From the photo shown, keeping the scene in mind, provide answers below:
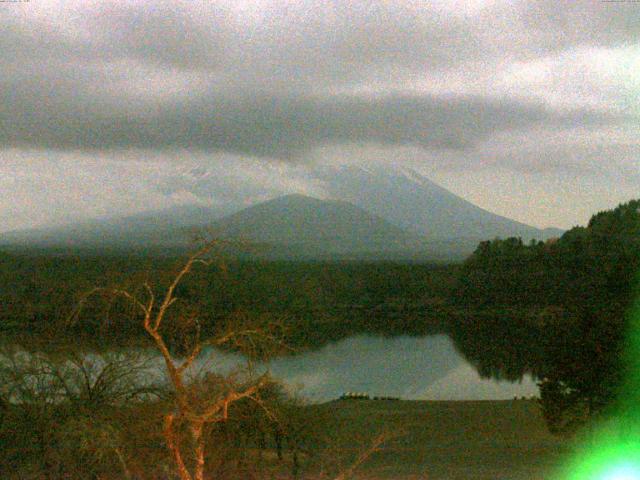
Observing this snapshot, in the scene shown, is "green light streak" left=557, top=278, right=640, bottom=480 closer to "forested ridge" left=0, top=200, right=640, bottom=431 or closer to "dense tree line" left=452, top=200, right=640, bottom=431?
"dense tree line" left=452, top=200, right=640, bottom=431

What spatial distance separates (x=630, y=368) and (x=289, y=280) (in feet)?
162

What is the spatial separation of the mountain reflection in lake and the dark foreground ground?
13.4 feet

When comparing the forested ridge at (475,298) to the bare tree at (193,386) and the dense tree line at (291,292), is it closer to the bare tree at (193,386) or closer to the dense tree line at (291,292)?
the dense tree line at (291,292)

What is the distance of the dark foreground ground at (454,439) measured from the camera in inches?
424

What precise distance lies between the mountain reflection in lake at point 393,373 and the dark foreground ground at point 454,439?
407cm

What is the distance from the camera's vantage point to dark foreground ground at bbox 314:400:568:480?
35.4ft

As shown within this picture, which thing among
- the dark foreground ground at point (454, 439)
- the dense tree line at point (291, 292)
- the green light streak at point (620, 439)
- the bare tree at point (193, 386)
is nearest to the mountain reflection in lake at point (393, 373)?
the dense tree line at point (291, 292)

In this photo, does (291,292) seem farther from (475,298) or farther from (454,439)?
(454,439)

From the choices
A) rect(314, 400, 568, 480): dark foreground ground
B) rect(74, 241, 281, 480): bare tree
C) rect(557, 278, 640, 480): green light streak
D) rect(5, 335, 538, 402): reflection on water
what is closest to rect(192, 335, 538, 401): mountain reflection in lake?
rect(5, 335, 538, 402): reflection on water

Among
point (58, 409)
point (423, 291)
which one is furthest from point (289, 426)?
point (423, 291)

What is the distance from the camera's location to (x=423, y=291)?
2485 inches

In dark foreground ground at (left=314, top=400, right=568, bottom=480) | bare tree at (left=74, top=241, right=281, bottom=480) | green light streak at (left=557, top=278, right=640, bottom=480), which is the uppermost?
bare tree at (left=74, top=241, right=281, bottom=480)

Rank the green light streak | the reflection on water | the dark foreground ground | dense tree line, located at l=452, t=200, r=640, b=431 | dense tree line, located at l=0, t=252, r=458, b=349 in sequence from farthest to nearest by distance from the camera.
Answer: dense tree line, located at l=0, t=252, r=458, b=349 → the reflection on water → dense tree line, located at l=452, t=200, r=640, b=431 → the dark foreground ground → the green light streak

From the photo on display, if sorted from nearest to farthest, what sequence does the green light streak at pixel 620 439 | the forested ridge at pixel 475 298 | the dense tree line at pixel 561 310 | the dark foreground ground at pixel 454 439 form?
1. the green light streak at pixel 620 439
2. the dark foreground ground at pixel 454 439
3. the dense tree line at pixel 561 310
4. the forested ridge at pixel 475 298
